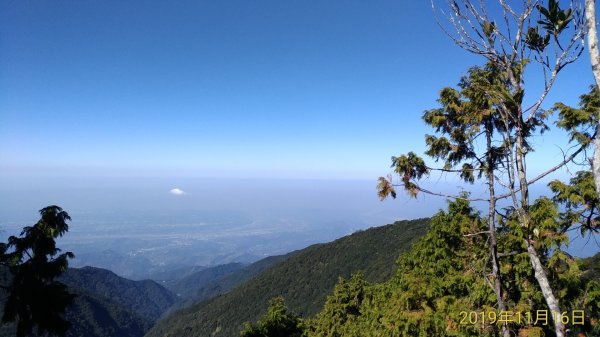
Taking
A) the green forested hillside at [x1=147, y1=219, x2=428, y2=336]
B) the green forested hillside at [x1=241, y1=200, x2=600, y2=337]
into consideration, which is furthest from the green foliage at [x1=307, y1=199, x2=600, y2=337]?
the green forested hillside at [x1=147, y1=219, x2=428, y2=336]

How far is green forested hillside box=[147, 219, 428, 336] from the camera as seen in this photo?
4515 inches

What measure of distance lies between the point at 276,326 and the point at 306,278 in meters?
107

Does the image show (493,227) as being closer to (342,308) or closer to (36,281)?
(36,281)

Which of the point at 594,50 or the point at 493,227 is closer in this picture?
the point at 594,50

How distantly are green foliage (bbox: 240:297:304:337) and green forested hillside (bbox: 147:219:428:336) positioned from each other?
72263mm

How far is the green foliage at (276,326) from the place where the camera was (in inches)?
1065

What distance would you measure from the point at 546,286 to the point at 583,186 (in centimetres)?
594

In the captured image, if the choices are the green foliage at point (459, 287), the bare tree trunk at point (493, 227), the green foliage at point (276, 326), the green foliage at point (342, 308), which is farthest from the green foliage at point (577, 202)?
the green foliage at point (276, 326)

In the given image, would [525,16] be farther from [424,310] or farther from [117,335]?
[117,335]

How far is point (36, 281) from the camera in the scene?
1265 centimetres

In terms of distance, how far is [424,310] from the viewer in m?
16.2

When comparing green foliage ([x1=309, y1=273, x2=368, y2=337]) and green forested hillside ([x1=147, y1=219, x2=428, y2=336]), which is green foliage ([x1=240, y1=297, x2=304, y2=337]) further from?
green forested hillside ([x1=147, y1=219, x2=428, y2=336])

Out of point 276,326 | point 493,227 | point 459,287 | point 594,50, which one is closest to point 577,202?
point 493,227

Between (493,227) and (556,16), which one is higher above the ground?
(556,16)
